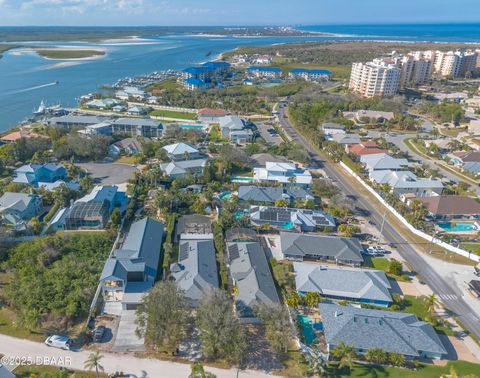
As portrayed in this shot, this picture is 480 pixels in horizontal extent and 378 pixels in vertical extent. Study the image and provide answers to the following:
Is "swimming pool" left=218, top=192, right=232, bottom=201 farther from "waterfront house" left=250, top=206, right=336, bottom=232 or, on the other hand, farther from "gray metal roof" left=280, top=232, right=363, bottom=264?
"gray metal roof" left=280, top=232, right=363, bottom=264

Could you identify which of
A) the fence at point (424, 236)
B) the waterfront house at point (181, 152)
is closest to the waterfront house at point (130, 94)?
the waterfront house at point (181, 152)

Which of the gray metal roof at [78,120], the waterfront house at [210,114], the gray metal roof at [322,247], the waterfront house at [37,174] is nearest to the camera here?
the gray metal roof at [322,247]


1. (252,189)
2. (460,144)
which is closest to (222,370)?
(252,189)

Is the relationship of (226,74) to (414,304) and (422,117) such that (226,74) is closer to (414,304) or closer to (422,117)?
(422,117)

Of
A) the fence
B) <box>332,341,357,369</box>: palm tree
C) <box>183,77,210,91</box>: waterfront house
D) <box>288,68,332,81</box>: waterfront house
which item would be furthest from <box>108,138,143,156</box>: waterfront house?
<box>288,68,332,81</box>: waterfront house

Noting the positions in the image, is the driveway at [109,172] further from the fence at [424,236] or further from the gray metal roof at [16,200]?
the fence at [424,236]
